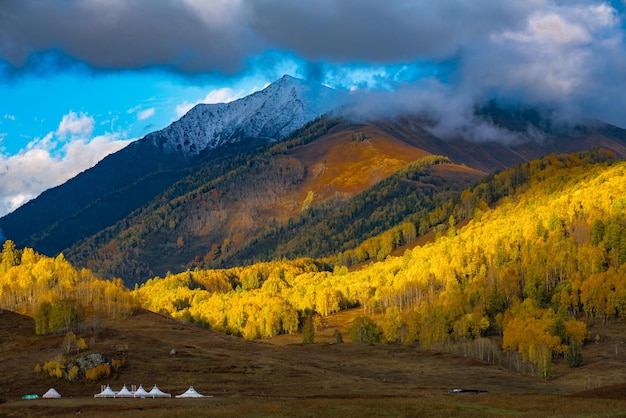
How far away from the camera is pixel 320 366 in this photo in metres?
188

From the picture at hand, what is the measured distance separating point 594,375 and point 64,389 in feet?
379

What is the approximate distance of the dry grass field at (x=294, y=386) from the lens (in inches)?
3713

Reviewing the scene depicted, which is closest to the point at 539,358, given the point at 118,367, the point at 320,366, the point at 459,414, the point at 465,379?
the point at 465,379

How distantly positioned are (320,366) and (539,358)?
54463 millimetres

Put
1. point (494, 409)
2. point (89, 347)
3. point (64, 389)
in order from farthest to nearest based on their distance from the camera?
point (89, 347)
point (64, 389)
point (494, 409)

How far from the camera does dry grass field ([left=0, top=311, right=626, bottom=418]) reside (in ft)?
309

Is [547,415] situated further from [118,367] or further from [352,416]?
[118,367]

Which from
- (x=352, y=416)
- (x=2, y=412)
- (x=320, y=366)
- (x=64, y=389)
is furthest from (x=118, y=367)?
→ (x=352, y=416)

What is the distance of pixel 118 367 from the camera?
16425 cm

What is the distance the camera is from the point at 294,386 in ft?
488

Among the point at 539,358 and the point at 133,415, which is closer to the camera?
the point at 133,415

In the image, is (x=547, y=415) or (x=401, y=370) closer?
(x=547, y=415)

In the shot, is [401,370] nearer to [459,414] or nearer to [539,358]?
[539,358]

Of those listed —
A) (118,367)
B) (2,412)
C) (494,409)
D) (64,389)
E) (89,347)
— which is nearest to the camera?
(494,409)
